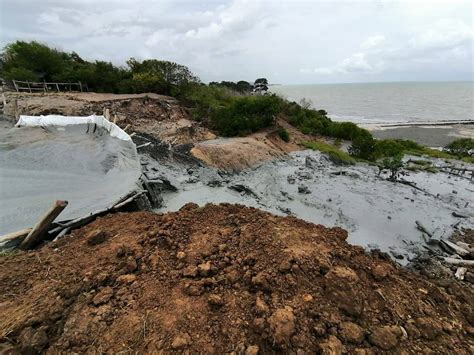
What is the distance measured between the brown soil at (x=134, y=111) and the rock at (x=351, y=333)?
11.4 metres

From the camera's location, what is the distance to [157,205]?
776 centimetres

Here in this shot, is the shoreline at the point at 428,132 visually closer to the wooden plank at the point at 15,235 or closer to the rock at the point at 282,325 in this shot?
the rock at the point at 282,325

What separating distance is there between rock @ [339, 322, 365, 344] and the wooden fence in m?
24.1

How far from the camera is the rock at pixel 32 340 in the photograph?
2.67 m

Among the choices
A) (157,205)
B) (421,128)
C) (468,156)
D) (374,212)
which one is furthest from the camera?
(421,128)

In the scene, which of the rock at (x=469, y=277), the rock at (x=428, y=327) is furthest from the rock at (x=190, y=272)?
the rock at (x=469, y=277)

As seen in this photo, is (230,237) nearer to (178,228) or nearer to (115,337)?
(178,228)

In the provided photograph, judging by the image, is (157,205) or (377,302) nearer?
(377,302)

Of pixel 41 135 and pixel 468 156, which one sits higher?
pixel 41 135

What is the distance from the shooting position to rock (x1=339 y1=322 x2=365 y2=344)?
9.84 ft

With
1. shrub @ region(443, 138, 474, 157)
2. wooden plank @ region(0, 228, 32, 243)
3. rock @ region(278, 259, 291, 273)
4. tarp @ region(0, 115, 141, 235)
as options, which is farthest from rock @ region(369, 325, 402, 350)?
shrub @ region(443, 138, 474, 157)

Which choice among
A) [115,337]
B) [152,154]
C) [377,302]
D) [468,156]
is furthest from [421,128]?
[115,337]

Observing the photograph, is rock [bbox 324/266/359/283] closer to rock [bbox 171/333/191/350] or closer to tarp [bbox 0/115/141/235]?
rock [bbox 171/333/191/350]

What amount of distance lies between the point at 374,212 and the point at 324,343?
755 cm
